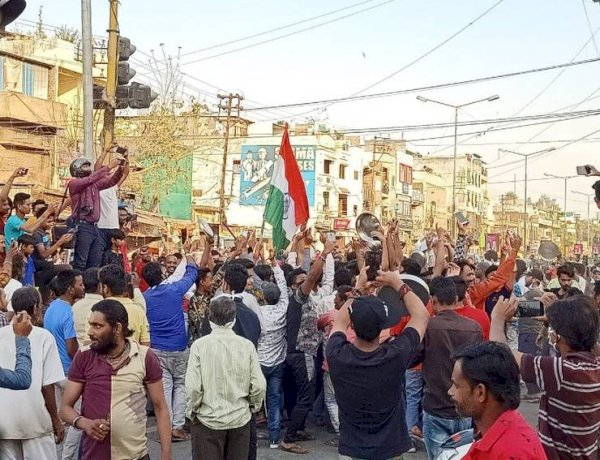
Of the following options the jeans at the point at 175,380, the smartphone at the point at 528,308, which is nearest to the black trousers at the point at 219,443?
the smartphone at the point at 528,308

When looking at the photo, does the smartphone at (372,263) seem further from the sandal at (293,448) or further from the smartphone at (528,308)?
the smartphone at (528,308)

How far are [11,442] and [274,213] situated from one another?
828cm

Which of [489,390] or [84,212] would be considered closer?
[489,390]

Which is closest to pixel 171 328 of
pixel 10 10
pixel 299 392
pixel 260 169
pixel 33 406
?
pixel 299 392

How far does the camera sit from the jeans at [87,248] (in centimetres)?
920

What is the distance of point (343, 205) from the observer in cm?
5869

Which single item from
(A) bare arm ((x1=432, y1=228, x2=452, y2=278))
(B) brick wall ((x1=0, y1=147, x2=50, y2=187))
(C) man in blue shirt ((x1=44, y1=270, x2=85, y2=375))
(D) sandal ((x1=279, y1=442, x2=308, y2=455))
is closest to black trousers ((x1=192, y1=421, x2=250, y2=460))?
(C) man in blue shirt ((x1=44, y1=270, x2=85, y2=375))

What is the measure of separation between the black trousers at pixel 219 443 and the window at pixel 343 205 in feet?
171

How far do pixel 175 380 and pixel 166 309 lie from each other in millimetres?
837

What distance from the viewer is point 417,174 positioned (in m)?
75.1

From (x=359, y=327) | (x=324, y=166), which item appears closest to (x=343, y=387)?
(x=359, y=327)

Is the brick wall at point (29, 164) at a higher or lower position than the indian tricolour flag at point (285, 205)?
higher

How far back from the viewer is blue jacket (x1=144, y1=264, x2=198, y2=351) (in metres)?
8.30

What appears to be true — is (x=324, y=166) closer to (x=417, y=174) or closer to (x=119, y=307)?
(x=417, y=174)
